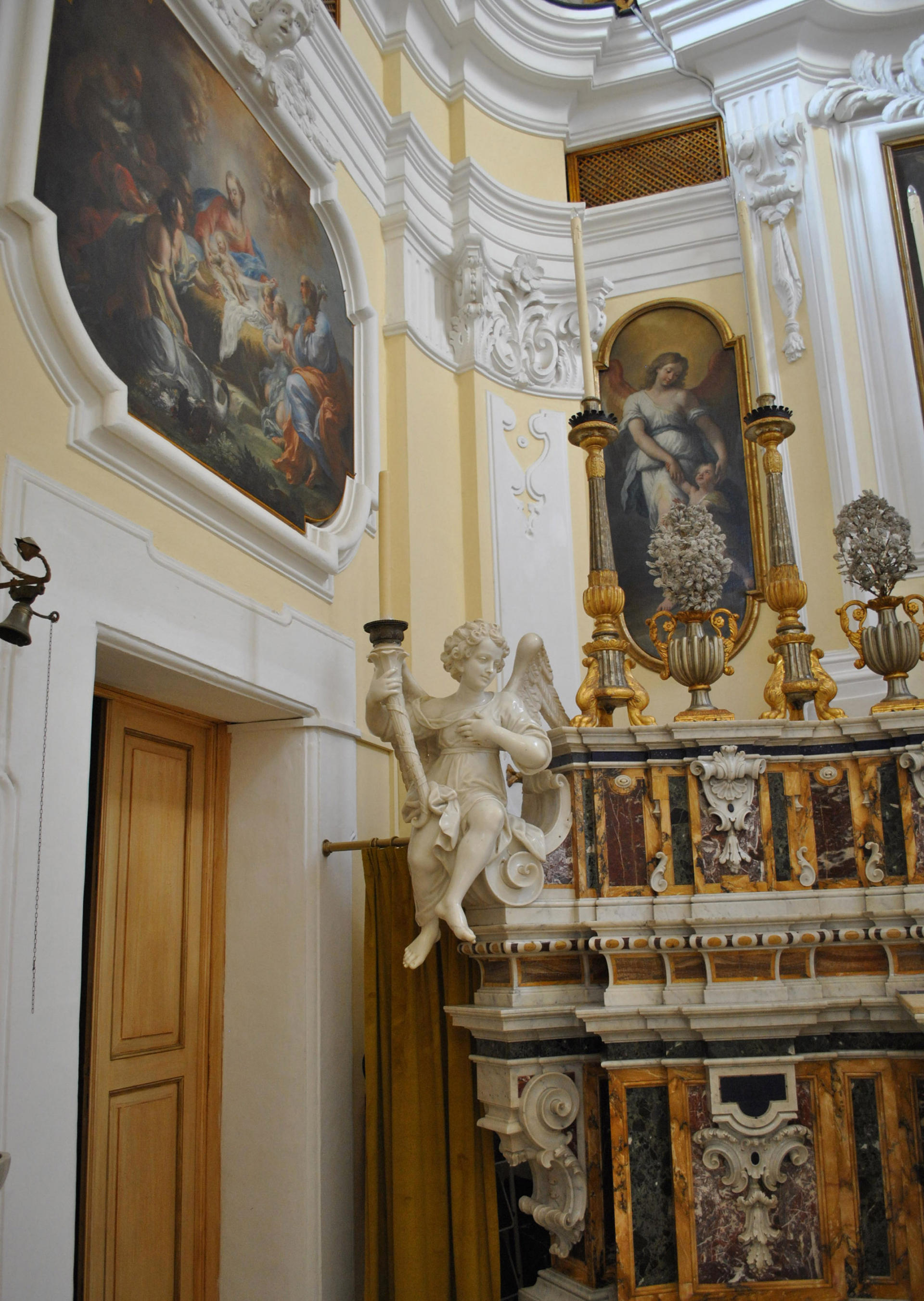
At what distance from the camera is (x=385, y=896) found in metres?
5.15

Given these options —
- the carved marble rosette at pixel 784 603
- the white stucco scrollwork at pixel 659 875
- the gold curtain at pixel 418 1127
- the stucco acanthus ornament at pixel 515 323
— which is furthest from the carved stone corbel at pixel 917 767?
the stucco acanthus ornament at pixel 515 323

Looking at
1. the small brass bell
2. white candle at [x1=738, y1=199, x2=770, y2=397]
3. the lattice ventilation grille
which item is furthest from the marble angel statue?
the lattice ventilation grille

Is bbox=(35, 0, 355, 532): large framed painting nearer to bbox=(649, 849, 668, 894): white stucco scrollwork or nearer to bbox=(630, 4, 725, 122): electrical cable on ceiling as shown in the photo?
bbox=(649, 849, 668, 894): white stucco scrollwork

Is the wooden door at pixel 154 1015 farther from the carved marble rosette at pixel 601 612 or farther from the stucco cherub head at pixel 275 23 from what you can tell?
the stucco cherub head at pixel 275 23

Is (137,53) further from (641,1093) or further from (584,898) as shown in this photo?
(641,1093)

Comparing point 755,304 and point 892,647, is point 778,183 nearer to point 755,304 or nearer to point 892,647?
point 755,304

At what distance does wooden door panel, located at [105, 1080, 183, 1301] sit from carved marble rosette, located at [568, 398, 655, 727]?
2.37 metres

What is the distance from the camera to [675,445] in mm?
7727

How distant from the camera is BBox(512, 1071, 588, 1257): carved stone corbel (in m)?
4.38

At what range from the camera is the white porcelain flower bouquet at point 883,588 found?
4.70 metres

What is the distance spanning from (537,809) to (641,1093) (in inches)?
46.8

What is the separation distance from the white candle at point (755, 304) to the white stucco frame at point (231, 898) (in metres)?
2.35

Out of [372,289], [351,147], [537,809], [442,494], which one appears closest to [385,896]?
[537,809]

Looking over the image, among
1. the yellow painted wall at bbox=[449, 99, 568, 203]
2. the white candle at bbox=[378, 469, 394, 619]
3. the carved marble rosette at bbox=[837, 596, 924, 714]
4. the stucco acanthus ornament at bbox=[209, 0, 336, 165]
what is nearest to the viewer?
the carved marble rosette at bbox=[837, 596, 924, 714]
